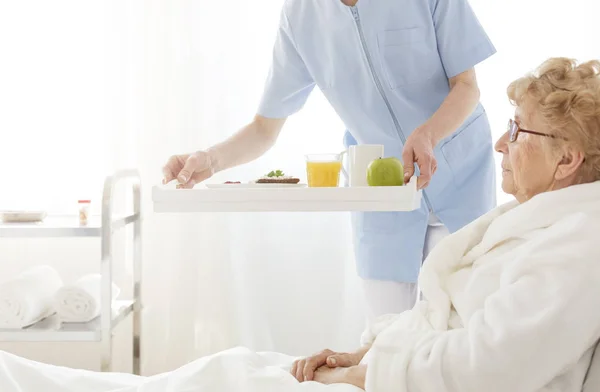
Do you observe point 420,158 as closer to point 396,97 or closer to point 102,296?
point 396,97

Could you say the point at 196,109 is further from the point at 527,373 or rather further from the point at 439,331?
the point at 527,373

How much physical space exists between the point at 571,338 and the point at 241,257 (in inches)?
77.8

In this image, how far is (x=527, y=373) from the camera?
1.22 m

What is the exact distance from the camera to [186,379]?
54.7 inches

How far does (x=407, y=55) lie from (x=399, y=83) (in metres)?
0.08

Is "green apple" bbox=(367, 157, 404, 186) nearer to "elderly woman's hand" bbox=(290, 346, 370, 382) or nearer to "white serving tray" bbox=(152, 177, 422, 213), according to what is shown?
"white serving tray" bbox=(152, 177, 422, 213)

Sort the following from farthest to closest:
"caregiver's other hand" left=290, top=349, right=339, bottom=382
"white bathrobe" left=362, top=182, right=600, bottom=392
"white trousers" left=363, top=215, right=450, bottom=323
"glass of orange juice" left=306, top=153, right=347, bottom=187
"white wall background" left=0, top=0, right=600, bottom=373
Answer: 1. "white wall background" left=0, top=0, right=600, bottom=373
2. "white trousers" left=363, top=215, right=450, bottom=323
3. "glass of orange juice" left=306, top=153, right=347, bottom=187
4. "caregiver's other hand" left=290, top=349, right=339, bottom=382
5. "white bathrobe" left=362, top=182, right=600, bottom=392

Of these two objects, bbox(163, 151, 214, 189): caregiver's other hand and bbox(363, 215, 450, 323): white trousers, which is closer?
bbox(163, 151, 214, 189): caregiver's other hand

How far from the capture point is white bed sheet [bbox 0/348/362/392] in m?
1.39

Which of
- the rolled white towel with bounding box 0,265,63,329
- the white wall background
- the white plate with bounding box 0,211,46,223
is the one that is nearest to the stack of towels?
the rolled white towel with bounding box 0,265,63,329

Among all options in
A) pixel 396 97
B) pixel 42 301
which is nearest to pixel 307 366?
pixel 396 97

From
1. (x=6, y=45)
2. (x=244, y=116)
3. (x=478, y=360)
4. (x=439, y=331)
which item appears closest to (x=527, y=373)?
(x=478, y=360)

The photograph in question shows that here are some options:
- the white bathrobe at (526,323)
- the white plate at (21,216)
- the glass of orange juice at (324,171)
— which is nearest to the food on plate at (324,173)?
the glass of orange juice at (324,171)

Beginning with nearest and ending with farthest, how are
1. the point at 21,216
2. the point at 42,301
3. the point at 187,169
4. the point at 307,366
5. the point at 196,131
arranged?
the point at 307,366 < the point at 187,169 < the point at 42,301 < the point at 21,216 < the point at 196,131
